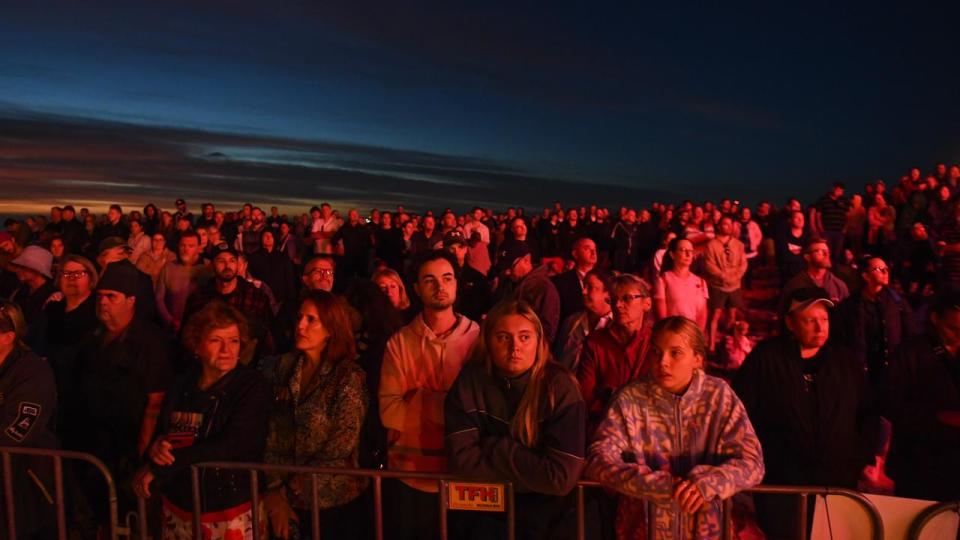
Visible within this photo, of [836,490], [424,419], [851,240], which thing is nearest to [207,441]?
[424,419]

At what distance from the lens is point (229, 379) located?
3.40m

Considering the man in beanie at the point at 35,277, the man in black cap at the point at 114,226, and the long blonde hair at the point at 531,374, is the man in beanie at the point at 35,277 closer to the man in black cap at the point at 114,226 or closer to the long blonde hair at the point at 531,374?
the long blonde hair at the point at 531,374

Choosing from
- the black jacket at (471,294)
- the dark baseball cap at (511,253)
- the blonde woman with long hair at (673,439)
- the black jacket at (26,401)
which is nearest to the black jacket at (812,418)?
the blonde woman with long hair at (673,439)

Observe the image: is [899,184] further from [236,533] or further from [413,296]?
[236,533]

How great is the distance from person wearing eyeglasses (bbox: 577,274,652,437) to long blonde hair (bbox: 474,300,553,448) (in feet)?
2.54

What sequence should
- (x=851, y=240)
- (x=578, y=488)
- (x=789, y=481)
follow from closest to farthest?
(x=578, y=488)
(x=789, y=481)
(x=851, y=240)

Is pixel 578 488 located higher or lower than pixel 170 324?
lower

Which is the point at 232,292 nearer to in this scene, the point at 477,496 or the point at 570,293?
the point at 570,293

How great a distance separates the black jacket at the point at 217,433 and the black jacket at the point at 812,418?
250 centimetres

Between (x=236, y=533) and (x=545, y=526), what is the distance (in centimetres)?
150

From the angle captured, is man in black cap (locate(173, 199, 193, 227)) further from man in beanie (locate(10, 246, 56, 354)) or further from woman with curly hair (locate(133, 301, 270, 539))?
woman with curly hair (locate(133, 301, 270, 539))

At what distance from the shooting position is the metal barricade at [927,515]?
→ 8.52ft

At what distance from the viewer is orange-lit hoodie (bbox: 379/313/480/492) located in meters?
3.37

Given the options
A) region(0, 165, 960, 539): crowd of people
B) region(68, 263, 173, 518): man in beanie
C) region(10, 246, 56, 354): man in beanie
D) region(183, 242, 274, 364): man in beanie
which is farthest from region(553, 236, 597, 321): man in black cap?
region(10, 246, 56, 354): man in beanie
